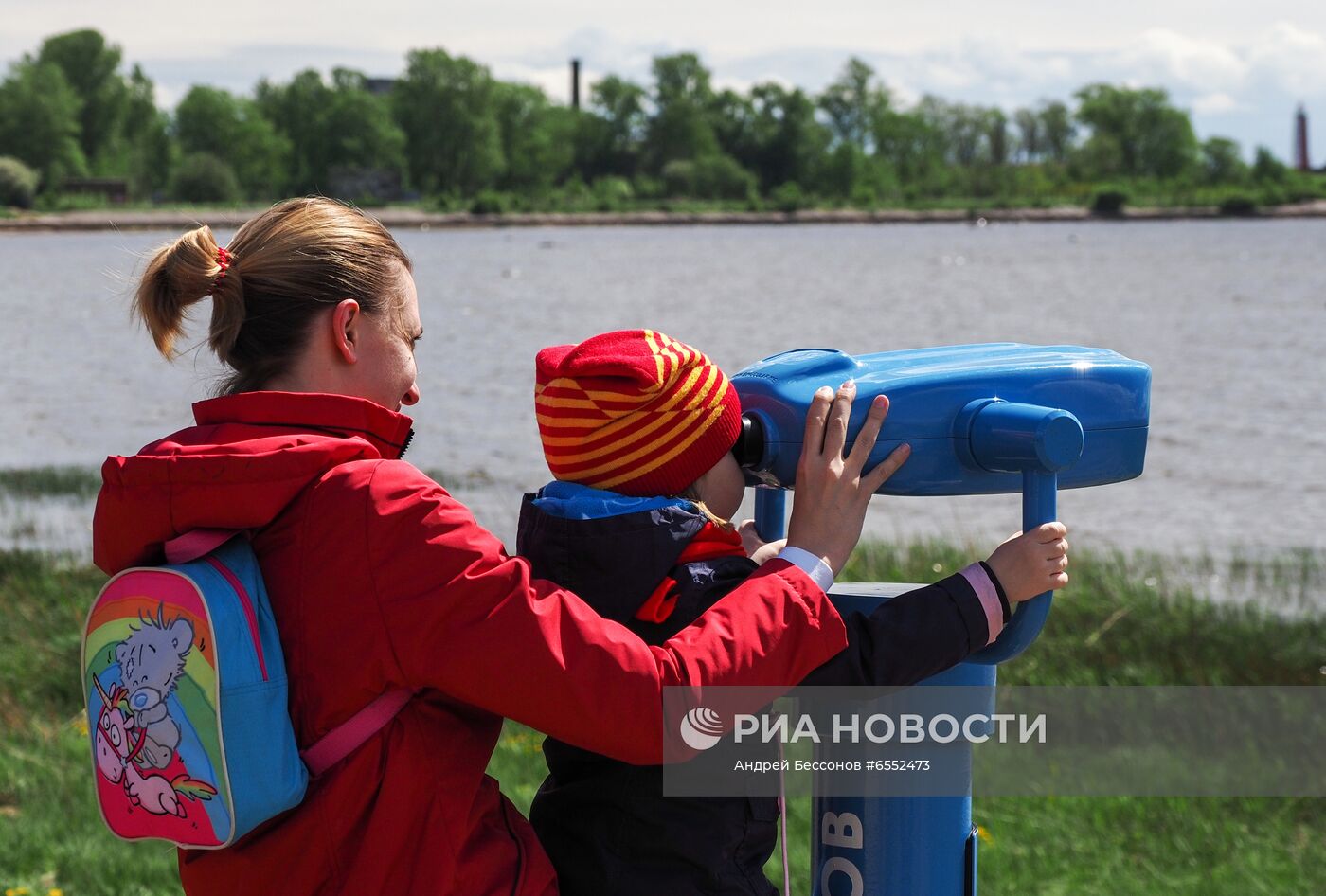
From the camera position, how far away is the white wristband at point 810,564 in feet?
4.79

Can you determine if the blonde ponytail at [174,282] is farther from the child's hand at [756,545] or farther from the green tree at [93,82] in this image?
the green tree at [93,82]

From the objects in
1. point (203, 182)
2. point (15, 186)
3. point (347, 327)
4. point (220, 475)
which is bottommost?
point (220, 475)

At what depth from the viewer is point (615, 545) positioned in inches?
56.4

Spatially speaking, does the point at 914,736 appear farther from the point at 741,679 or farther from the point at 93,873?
Result: the point at 93,873

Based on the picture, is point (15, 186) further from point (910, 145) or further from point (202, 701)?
point (202, 701)

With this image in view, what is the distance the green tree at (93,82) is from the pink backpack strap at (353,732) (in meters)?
88.5

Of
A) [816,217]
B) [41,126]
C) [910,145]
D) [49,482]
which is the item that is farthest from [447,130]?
[49,482]

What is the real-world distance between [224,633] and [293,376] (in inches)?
11.9

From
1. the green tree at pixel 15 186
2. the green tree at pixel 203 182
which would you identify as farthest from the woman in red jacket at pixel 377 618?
the green tree at pixel 203 182

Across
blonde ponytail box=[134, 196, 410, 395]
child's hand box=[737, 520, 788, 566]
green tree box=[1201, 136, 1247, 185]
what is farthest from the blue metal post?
green tree box=[1201, 136, 1247, 185]

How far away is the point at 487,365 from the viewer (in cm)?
1905

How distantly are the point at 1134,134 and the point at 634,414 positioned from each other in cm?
10283

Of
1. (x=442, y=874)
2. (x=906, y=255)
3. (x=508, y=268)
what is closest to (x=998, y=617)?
(x=442, y=874)

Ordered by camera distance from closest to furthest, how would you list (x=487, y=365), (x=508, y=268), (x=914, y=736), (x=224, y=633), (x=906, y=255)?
(x=224, y=633) < (x=914, y=736) < (x=487, y=365) < (x=508, y=268) < (x=906, y=255)
